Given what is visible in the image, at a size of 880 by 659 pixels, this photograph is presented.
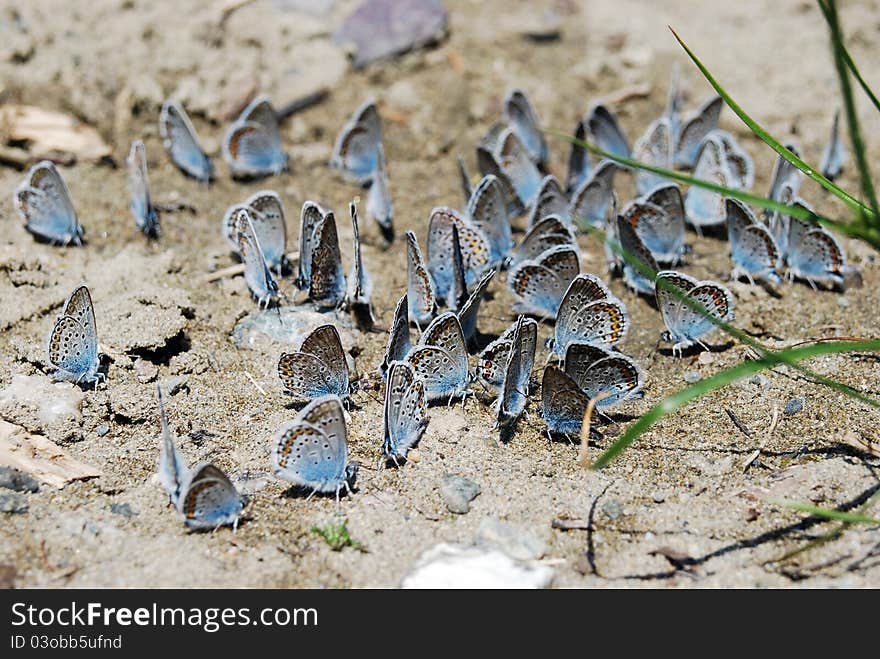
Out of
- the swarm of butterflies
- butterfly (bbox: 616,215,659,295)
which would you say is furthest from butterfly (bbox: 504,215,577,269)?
butterfly (bbox: 616,215,659,295)

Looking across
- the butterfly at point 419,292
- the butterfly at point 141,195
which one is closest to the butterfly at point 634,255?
the butterfly at point 419,292

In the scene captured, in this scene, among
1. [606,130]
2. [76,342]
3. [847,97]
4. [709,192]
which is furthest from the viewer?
[606,130]

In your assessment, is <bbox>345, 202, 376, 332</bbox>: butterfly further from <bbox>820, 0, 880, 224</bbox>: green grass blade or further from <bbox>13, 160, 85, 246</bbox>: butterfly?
<bbox>820, 0, 880, 224</bbox>: green grass blade

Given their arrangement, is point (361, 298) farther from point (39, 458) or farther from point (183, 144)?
point (183, 144)

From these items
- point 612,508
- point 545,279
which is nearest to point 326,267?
point 545,279

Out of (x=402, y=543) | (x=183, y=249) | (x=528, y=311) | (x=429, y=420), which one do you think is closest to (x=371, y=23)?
(x=183, y=249)

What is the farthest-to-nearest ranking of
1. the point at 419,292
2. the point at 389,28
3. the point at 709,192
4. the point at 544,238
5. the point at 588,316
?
1. the point at 389,28
2. the point at 709,192
3. the point at 544,238
4. the point at 419,292
5. the point at 588,316
